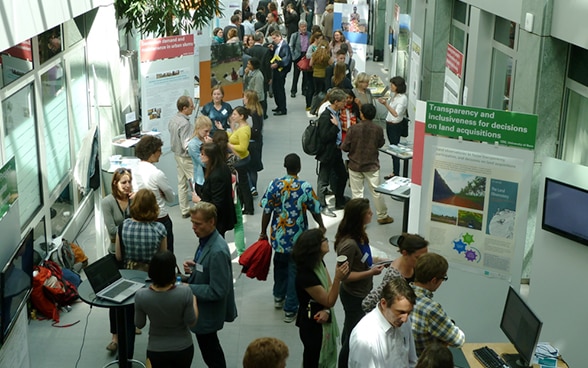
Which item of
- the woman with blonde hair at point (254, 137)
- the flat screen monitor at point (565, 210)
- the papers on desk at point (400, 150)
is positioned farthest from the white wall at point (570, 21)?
the woman with blonde hair at point (254, 137)

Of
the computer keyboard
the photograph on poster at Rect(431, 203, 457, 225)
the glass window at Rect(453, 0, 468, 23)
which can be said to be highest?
the glass window at Rect(453, 0, 468, 23)

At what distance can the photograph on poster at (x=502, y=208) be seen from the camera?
688 centimetres

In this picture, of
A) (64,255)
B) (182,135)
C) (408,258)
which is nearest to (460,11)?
(182,135)

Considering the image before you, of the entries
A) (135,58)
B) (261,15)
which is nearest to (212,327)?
(135,58)

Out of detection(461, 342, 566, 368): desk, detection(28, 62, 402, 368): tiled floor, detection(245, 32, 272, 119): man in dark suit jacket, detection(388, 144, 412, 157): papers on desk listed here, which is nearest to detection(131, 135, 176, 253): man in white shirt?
detection(28, 62, 402, 368): tiled floor

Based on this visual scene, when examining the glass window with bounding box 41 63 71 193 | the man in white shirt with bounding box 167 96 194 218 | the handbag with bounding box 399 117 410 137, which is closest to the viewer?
the glass window with bounding box 41 63 71 193

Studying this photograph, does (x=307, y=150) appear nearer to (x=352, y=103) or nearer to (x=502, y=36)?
(x=352, y=103)

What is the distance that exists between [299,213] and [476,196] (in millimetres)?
1631

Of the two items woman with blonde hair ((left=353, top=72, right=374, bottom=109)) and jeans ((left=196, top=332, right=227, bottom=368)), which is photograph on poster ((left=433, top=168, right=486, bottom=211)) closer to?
jeans ((left=196, top=332, right=227, bottom=368))

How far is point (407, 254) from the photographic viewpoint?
5953 mm

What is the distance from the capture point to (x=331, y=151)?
10641 mm

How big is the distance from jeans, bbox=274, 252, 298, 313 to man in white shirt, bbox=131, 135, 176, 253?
1.09 m

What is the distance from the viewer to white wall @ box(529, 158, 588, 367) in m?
6.45

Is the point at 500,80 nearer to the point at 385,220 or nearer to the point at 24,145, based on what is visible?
the point at 385,220
